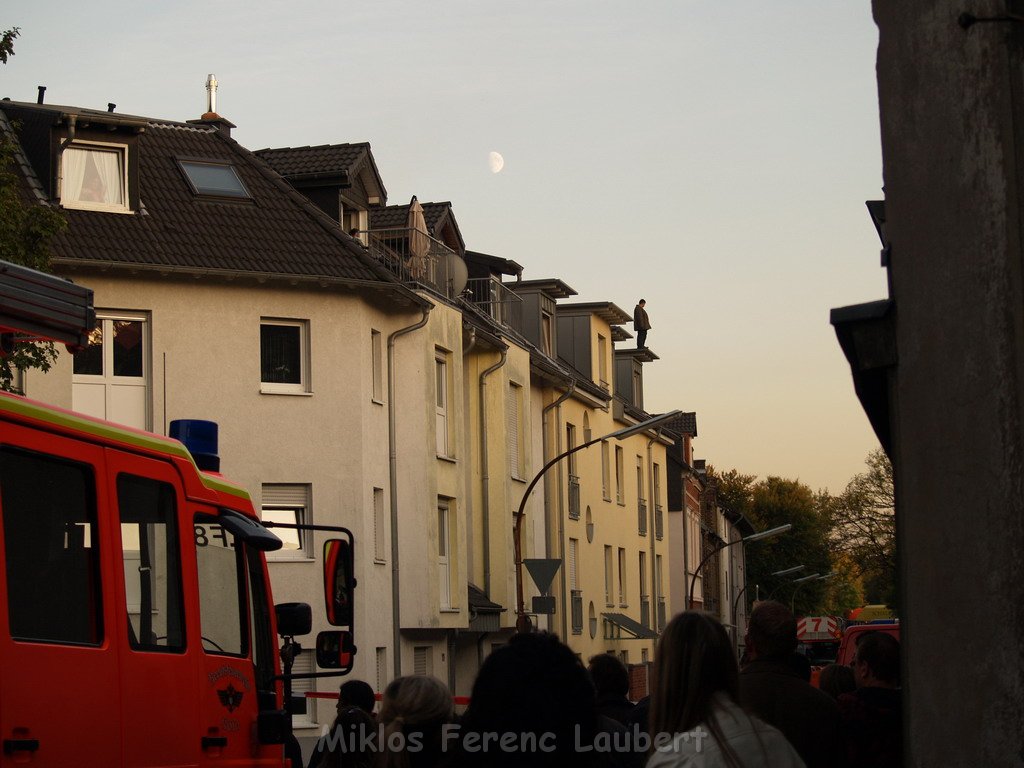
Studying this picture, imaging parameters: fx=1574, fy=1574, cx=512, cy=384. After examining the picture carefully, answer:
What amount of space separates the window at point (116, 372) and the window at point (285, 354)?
222cm

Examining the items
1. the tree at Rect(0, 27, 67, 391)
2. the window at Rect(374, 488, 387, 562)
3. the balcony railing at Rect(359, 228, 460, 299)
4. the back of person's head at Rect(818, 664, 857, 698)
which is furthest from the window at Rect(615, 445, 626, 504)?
the back of person's head at Rect(818, 664, 857, 698)

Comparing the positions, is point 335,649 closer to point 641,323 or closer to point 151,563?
point 151,563

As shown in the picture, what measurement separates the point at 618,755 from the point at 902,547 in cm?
157

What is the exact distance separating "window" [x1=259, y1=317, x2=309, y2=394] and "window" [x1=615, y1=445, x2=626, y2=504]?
24.0 meters

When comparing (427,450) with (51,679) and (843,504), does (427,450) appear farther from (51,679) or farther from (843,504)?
(843,504)

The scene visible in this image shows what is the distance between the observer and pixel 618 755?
23.3 ft

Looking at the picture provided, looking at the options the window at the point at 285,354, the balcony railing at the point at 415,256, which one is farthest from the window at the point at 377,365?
the balcony railing at the point at 415,256

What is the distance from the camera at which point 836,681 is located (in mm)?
9781

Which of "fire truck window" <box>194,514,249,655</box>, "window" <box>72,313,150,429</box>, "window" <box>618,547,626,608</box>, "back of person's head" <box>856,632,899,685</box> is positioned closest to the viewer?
"back of person's head" <box>856,632,899,685</box>

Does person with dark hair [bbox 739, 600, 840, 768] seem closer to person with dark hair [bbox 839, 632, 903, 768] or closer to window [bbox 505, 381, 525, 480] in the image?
person with dark hair [bbox 839, 632, 903, 768]

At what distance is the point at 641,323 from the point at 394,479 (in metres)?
30.7

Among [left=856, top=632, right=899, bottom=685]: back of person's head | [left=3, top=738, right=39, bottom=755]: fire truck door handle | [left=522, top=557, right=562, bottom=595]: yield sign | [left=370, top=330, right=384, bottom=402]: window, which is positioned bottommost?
[left=3, top=738, right=39, bottom=755]: fire truck door handle

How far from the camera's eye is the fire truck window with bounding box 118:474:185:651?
7173 millimetres

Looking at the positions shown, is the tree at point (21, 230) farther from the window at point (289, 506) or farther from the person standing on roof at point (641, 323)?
the person standing on roof at point (641, 323)
